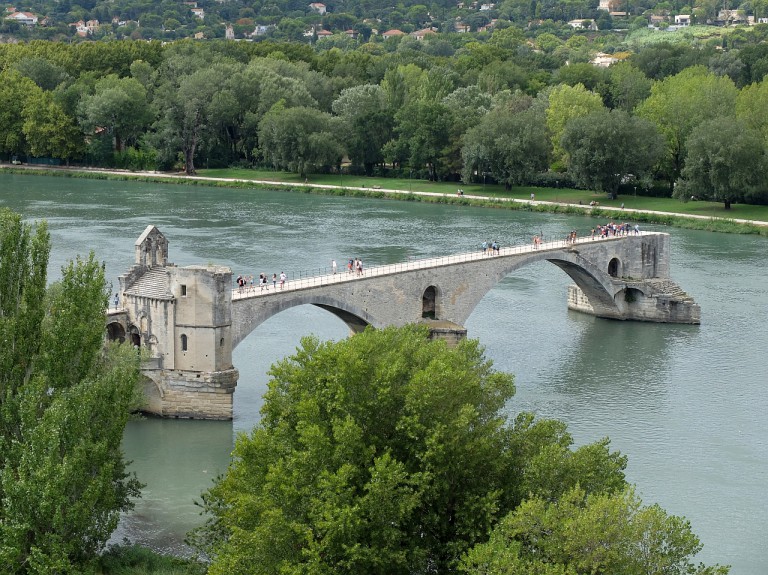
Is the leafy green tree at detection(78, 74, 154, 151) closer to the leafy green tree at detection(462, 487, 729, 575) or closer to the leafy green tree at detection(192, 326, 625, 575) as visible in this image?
the leafy green tree at detection(192, 326, 625, 575)

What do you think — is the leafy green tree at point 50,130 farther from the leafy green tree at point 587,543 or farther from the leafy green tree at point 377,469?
the leafy green tree at point 587,543

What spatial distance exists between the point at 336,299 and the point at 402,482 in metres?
21.3

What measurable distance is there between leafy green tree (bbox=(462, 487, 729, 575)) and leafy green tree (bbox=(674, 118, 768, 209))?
68195mm

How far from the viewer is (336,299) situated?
161ft

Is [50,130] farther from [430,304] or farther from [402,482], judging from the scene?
[402,482]

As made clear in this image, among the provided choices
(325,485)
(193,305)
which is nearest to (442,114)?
(193,305)

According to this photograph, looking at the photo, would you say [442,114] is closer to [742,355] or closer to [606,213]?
[606,213]

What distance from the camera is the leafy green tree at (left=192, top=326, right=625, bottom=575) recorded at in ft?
88.8

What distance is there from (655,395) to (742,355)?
312 inches

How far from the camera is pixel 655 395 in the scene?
4884 cm

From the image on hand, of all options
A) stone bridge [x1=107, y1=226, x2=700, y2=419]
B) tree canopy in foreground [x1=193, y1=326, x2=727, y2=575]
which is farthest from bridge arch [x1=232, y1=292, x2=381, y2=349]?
tree canopy in foreground [x1=193, y1=326, x2=727, y2=575]

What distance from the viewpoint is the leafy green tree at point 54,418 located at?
27203 millimetres

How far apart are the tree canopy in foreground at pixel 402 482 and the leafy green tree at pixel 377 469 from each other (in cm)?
3

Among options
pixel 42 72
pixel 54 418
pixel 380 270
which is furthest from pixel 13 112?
pixel 54 418
